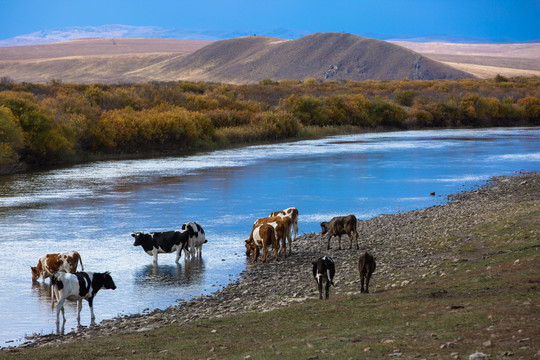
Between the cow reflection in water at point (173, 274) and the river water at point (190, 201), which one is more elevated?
the river water at point (190, 201)

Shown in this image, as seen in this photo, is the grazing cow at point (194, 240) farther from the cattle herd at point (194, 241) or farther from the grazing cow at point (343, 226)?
the grazing cow at point (343, 226)

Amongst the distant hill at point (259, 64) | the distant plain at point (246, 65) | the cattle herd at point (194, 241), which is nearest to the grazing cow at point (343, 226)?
the cattle herd at point (194, 241)

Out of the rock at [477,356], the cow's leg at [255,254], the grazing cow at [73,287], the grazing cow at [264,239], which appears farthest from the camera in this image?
the cow's leg at [255,254]

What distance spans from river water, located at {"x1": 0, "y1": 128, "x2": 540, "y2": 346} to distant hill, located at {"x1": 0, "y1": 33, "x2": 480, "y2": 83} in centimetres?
10458

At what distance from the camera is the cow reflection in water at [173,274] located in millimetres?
13117

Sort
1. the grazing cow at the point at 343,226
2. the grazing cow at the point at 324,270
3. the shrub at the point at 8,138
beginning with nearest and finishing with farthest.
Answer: the grazing cow at the point at 324,270 < the grazing cow at the point at 343,226 < the shrub at the point at 8,138

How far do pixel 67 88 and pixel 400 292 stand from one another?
63.5 meters

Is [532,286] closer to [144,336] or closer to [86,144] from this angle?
[144,336]

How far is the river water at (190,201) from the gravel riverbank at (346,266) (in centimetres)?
60

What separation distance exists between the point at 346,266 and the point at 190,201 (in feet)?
38.4

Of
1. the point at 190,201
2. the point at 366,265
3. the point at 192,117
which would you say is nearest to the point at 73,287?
the point at 366,265

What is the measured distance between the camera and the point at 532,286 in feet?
27.7

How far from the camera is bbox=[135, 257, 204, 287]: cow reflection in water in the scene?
43.0ft

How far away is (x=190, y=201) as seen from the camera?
937 inches
